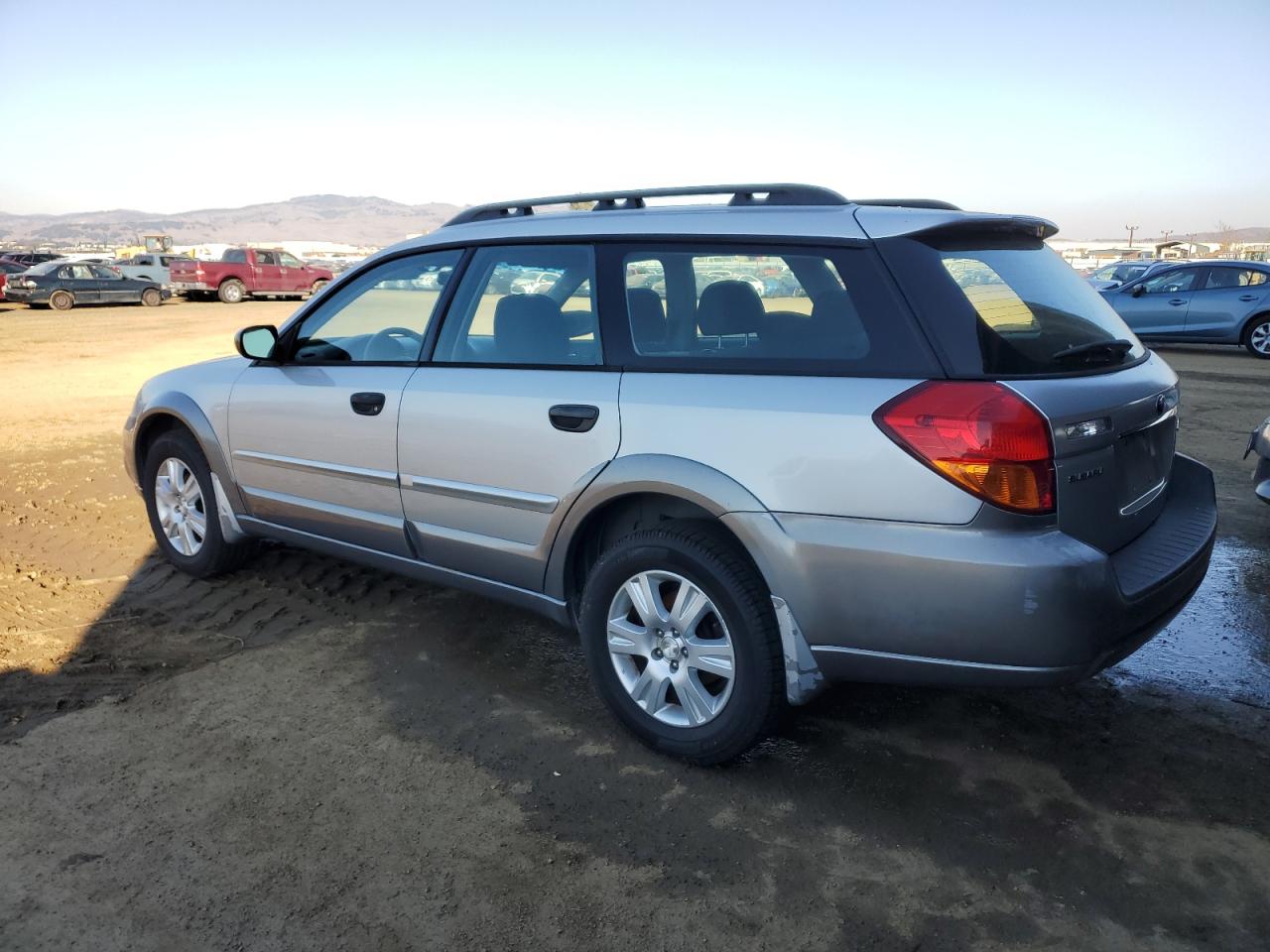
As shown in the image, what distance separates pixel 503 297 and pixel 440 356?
33 centimetres

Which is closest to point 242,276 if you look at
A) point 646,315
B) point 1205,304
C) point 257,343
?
point 1205,304

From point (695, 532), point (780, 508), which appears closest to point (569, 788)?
point (695, 532)

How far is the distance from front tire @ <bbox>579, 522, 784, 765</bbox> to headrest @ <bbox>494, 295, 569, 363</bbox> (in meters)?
0.75

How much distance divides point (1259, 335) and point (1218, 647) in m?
13.5

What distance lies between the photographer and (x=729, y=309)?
3213mm

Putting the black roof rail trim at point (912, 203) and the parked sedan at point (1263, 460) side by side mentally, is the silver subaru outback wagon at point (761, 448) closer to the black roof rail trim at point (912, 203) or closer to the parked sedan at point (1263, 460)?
the black roof rail trim at point (912, 203)

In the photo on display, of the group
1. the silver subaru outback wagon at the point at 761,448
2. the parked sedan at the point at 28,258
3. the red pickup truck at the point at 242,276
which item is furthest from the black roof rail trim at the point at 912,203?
the parked sedan at the point at 28,258

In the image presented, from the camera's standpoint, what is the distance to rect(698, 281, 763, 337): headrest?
10.3 ft

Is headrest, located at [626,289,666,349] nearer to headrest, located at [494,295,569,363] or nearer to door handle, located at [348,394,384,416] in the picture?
headrest, located at [494,295,569,363]

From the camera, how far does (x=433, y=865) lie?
2.65 m

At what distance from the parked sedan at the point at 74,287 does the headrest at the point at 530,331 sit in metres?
28.5

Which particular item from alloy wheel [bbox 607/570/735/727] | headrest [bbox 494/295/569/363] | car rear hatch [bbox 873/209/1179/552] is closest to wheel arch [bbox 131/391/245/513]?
headrest [bbox 494/295/569/363]

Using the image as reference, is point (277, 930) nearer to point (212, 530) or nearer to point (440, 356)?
point (440, 356)

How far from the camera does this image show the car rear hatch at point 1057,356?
2.65m
